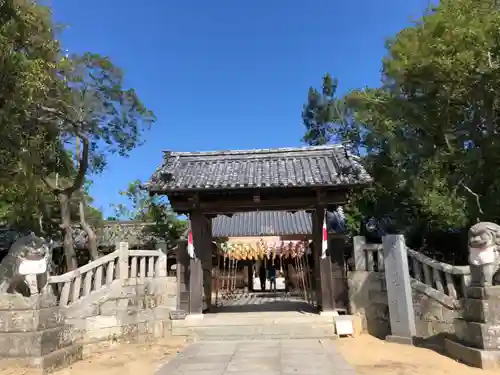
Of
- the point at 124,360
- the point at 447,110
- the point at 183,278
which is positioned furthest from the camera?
the point at 183,278

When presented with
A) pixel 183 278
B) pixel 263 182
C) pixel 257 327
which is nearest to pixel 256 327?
pixel 257 327

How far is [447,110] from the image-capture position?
9039mm

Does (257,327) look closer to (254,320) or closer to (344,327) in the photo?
(254,320)

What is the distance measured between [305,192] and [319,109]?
18.9 meters

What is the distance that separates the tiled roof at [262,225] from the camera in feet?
70.5

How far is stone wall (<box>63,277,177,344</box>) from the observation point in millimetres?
8078

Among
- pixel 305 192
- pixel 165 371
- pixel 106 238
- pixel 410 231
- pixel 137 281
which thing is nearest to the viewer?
pixel 165 371

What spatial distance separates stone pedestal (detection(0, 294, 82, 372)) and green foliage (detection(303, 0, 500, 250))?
824 cm

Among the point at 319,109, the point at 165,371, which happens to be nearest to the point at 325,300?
the point at 165,371

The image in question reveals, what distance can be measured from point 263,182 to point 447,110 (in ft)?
15.1

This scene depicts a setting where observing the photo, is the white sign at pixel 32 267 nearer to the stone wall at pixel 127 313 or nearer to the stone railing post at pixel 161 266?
the stone wall at pixel 127 313

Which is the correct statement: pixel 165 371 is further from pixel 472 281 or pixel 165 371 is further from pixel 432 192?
pixel 432 192

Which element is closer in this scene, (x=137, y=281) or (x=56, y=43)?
(x=56, y=43)

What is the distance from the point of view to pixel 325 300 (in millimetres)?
9414
